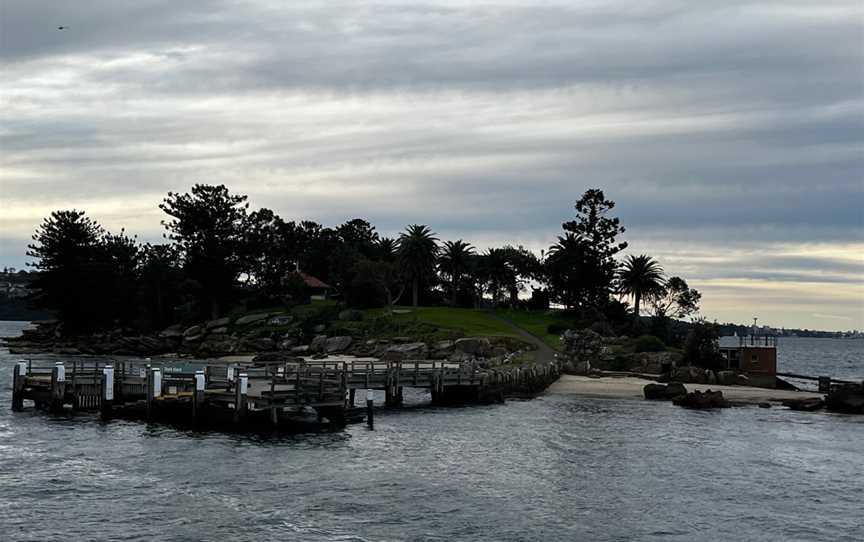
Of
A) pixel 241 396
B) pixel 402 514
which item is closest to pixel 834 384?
pixel 241 396

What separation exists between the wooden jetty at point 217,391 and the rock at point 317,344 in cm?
5020

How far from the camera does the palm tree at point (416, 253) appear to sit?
134875 millimetres

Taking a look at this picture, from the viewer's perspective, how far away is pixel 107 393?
163ft

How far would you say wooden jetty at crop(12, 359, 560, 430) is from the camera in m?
46.3

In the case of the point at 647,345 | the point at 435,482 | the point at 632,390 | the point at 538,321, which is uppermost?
the point at 538,321

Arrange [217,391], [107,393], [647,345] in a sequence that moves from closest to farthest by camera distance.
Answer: [217,391]
[107,393]
[647,345]

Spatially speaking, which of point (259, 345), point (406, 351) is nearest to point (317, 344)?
point (259, 345)

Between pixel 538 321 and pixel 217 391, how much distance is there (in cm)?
8203

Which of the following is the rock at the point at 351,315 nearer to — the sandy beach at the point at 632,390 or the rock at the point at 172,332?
the rock at the point at 172,332

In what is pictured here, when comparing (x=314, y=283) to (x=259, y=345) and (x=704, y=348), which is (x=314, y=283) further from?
(x=704, y=348)

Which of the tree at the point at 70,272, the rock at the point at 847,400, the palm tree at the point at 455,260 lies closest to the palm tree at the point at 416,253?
the palm tree at the point at 455,260

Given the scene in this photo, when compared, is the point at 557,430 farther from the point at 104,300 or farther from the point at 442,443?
the point at 104,300

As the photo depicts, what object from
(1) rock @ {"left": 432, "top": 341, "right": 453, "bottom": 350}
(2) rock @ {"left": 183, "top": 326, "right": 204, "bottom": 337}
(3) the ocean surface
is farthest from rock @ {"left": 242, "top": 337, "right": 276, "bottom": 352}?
(3) the ocean surface

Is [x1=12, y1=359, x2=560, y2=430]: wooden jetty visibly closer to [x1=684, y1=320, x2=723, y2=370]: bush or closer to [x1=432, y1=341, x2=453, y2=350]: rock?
[x1=684, y1=320, x2=723, y2=370]: bush
